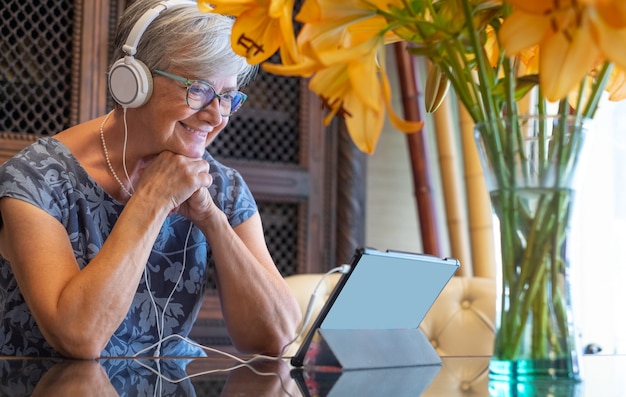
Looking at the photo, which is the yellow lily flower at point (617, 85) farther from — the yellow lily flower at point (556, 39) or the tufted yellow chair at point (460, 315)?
the tufted yellow chair at point (460, 315)

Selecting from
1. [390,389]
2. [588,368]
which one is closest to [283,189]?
[588,368]

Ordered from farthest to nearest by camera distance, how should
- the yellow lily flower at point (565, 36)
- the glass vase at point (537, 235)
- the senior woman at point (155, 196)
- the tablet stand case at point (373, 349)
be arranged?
the senior woman at point (155, 196) → the tablet stand case at point (373, 349) → the glass vase at point (537, 235) → the yellow lily flower at point (565, 36)

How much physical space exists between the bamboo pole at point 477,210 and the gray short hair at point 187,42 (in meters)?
1.03

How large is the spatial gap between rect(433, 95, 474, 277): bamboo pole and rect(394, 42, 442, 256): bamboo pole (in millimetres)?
86

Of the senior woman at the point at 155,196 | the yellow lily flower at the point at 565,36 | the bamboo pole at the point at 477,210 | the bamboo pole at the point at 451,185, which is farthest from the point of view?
the bamboo pole at the point at 451,185

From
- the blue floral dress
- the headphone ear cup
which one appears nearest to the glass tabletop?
the blue floral dress

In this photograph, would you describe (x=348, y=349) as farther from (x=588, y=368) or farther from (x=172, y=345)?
(x=172, y=345)

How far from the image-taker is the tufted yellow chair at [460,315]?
1.95 meters

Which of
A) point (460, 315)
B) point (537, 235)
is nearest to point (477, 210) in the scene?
point (460, 315)

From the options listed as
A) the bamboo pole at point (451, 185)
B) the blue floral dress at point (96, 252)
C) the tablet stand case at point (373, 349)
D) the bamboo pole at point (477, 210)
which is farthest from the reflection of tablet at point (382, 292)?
the bamboo pole at point (451, 185)

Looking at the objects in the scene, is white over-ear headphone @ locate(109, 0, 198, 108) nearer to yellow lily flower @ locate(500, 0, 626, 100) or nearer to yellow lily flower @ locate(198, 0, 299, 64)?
yellow lily flower @ locate(198, 0, 299, 64)

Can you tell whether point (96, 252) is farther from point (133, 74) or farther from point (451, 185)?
point (451, 185)

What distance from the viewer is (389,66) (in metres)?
3.00

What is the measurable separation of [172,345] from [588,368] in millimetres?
830
